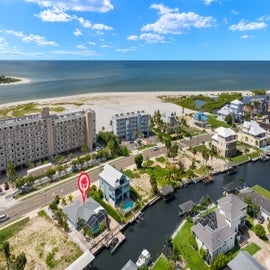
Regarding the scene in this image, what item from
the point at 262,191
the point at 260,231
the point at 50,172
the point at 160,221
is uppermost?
the point at 50,172

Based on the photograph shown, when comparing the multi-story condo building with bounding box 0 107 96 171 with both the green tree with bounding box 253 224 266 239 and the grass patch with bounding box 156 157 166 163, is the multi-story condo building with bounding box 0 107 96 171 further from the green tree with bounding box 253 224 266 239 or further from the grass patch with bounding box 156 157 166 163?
the green tree with bounding box 253 224 266 239

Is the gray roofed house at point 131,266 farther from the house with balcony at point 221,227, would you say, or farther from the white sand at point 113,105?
the white sand at point 113,105

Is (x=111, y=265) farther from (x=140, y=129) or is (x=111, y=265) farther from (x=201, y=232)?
(x=140, y=129)

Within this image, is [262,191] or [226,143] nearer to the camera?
[262,191]

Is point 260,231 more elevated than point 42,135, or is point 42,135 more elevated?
point 42,135

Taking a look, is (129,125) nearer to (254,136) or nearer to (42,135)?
(42,135)

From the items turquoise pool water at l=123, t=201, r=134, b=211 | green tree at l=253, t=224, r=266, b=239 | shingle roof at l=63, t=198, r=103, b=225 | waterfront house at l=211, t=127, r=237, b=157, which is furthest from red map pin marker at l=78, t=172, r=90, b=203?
waterfront house at l=211, t=127, r=237, b=157

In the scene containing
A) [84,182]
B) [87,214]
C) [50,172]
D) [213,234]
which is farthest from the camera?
[50,172]

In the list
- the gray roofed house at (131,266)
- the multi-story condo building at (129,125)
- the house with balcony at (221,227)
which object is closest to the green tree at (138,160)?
the multi-story condo building at (129,125)

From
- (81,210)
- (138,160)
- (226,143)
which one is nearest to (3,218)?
(81,210)
